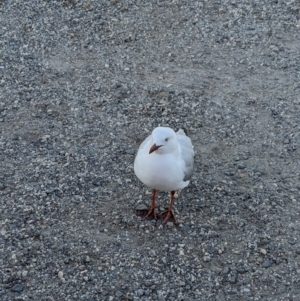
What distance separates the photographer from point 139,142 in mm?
5633

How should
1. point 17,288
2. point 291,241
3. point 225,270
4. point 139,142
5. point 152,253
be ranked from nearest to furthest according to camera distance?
point 17,288 < point 225,270 < point 152,253 < point 291,241 < point 139,142

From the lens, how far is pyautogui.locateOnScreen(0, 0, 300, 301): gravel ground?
4.40m

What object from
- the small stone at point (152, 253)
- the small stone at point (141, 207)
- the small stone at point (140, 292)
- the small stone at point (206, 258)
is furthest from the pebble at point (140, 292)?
the small stone at point (141, 207)

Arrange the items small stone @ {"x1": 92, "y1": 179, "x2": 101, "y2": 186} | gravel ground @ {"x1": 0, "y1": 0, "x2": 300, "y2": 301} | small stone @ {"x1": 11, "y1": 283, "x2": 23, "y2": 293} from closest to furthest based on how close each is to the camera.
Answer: small stone @ {"x1": 11, "y1": 283, "x2": 23, "y2": 293} < gravel ground @ {"x1": 0, "y1": 0, "x2": 300, "y2": 301} < small stone @ {"x1": 92, "y1": 179, "x2": 101, "y2": 186}

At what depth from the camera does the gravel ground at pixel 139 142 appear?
4398 millimetres

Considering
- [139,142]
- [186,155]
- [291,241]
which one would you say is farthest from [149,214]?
[291,241]

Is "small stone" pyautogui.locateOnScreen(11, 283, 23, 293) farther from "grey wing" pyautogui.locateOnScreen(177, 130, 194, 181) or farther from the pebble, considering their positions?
"grey wing" pyautogui.locateOnScreen(177, 130, 194, 181)

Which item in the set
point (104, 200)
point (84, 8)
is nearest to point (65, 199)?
point (104, 200)

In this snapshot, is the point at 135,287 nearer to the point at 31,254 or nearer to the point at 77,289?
the point at 77,289

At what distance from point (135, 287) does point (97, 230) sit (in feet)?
2.06

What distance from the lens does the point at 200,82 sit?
6.45m

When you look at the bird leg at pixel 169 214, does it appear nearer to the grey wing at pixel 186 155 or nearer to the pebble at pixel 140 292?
the grey wing at pixel 186 155

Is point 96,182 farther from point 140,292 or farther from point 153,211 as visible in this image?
point 140,292

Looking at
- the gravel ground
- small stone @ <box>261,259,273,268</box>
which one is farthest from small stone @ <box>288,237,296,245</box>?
small stone @ <box>261,259,273,268</box>
